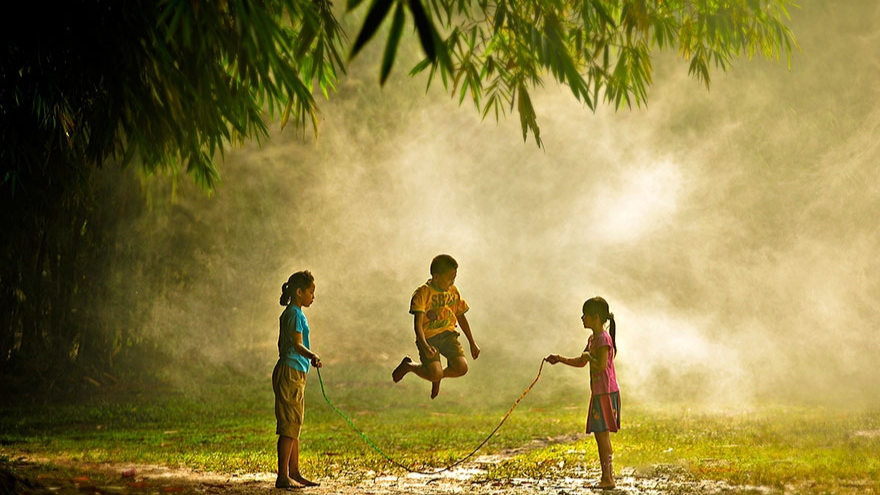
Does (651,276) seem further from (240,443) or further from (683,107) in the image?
A: (240,443)

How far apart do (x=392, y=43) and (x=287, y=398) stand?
4467 millimetres

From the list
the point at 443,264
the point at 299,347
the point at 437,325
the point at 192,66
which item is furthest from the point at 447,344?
the point at 192,66

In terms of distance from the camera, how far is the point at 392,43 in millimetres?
2508

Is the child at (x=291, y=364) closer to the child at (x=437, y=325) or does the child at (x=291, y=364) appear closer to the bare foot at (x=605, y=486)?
the child at (x=437, y=325)

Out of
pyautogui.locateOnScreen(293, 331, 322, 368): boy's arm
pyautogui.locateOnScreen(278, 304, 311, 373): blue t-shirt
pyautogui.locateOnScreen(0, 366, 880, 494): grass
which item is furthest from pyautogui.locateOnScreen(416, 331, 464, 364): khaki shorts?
pyautogui.locateOnScreen(0, 366, 880, 494): grass

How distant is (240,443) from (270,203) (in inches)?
297

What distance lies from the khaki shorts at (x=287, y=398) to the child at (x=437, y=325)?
76cm

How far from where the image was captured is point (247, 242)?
688 inches

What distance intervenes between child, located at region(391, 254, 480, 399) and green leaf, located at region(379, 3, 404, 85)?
11.5 ft

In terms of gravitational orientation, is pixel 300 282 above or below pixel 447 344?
above

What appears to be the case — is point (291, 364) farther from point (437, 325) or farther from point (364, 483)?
point (364, 483)

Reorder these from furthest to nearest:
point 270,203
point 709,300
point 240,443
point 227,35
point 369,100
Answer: point 369,100 < point 709,300 < point 270,203 < point 240,443 < point 227,35

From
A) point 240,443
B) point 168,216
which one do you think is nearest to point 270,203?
point 168,216

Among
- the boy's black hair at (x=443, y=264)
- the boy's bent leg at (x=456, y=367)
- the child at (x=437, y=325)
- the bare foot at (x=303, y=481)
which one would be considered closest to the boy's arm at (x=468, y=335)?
the child at (x=437, y=325)
